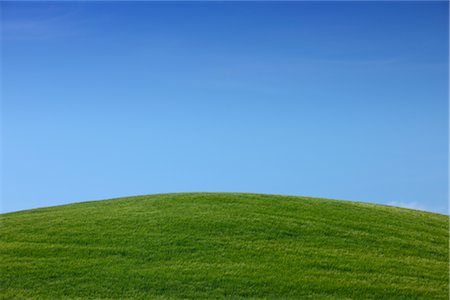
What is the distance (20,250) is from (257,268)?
19.5 ft

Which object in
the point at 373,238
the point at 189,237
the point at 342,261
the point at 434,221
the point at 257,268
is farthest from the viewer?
the point at 434,221

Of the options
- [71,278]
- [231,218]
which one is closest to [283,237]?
[231,218]

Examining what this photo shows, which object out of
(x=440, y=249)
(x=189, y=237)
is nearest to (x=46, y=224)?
(x=189, y=237)

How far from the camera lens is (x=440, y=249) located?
13.1 metres

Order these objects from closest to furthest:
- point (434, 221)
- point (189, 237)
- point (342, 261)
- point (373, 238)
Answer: point (342, 261)
point (189, 237)
point (373, 238)
point (434, 221)

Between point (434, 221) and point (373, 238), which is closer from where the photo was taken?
point (373, 238)

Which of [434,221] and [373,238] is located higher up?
[434,221]

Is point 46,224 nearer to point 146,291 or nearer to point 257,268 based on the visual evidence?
point 146,291

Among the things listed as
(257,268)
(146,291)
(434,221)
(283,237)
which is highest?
(434,221)

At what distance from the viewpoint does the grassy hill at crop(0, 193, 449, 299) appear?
9750mm

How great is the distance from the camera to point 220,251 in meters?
11.2

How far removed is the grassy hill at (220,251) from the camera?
975 cm

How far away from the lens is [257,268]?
10.4m

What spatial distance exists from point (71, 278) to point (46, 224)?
13.0 ft
